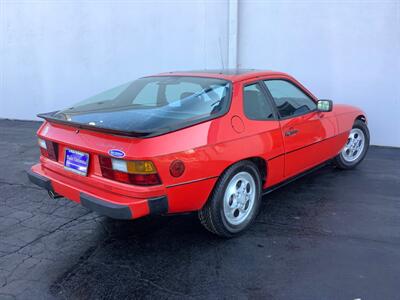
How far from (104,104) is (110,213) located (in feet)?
4.19

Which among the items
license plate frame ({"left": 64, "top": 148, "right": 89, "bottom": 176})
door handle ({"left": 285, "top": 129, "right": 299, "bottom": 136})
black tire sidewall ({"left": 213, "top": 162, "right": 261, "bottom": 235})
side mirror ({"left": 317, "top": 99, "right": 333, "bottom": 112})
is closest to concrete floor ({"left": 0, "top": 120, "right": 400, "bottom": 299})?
black tire sidewall ({"left": 213, "top": 162, "right": 261, "bottom": 235})

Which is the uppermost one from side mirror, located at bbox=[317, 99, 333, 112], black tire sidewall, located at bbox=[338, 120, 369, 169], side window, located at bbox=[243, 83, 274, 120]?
side window, located at bbox=[243, 83, 274, 120]

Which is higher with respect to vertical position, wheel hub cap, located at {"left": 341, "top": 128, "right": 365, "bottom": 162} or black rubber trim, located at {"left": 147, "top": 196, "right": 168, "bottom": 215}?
black rubber trim, located at {"left": 147, "top": 196, "right": 168, "bottom": 215}

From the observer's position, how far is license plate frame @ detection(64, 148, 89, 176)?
10.4ft

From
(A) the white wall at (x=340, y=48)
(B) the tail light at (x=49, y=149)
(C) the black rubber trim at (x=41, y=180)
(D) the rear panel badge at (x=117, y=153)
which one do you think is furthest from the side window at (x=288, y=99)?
(A) the white wall at (x=340, y=48)

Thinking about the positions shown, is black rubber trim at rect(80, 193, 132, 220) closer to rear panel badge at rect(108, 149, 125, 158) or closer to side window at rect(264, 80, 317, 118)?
rear panel badge at rect(108, 149, 125, 158)

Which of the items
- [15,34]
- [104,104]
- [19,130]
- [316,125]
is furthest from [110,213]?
[15,34]

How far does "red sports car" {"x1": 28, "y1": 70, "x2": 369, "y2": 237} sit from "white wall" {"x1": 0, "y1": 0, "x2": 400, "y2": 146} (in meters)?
2.77

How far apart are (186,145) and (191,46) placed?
5.26m

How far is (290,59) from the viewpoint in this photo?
710 cm

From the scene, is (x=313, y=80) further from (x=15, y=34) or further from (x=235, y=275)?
(x=15, y=34)

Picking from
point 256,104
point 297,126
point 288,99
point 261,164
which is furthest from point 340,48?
point 261,164

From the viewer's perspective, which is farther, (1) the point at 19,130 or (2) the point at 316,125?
(1) the point at 19,130

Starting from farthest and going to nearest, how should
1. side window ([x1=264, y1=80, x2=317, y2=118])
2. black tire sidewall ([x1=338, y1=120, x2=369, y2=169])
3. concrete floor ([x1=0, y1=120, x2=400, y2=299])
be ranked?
black tire sidewall ([x1=338, y1=120, x2=369, y2=169]), side window ([x1=264, y1=80, x2=317, y2=118]), concrete floor ([x1=0, y1=120, x2=400, y2=299])
